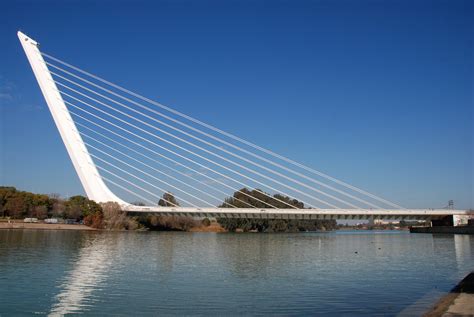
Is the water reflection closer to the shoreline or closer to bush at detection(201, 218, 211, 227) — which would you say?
the shoreline

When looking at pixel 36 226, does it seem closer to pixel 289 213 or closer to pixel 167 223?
pixel 167 223

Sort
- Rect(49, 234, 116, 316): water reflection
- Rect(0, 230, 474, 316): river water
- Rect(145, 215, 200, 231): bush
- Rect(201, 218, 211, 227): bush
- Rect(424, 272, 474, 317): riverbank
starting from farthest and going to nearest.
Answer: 1. Rect(201, 218, 211, 227): bush
2. Rect(145, 215, 200, 231): bush
3. Rect(0, 230, 474, 316): river water
4. Rect(49, 234, 116, 316): water reflection
5. Rect(424, 272, 474, 317): riverbank

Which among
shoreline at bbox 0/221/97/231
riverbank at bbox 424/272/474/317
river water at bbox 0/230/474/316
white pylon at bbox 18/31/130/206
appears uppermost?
white pylon at bbox 18/31/130/206

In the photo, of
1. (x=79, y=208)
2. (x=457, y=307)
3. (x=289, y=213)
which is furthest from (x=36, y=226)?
(x=457, y=307)

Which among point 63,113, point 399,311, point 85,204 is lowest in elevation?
point 399,311

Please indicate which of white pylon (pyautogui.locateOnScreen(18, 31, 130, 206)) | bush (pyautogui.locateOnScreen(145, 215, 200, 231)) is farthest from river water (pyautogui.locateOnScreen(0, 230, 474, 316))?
bush (pyautogui.locateOnScreen(145, 215, 200, 231))

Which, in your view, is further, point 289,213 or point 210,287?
point 289,213

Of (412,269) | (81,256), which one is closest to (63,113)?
(81,256)

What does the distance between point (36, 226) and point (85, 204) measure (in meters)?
6.53

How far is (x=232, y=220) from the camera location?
256 feet

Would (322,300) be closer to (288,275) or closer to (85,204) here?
(288,275)

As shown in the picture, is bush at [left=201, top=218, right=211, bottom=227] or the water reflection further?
bush at [left=201, top=218, right=211, bottom=227]

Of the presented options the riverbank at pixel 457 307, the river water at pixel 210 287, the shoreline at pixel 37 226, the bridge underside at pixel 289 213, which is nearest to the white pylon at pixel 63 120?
the shoreline at pixel 37 226

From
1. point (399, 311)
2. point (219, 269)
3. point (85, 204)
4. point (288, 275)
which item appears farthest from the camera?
point (85, 204)
